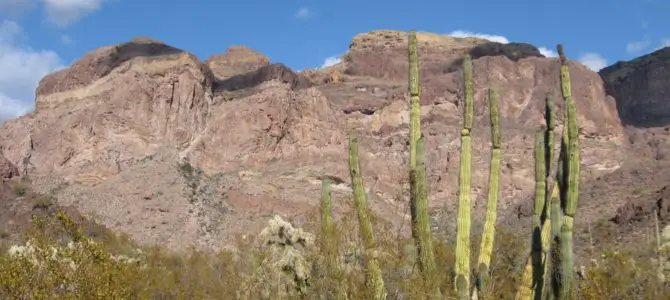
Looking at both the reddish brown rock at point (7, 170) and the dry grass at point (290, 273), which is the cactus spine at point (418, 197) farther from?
the reddish brown rock at point (7, 170)

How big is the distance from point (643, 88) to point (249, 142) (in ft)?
199

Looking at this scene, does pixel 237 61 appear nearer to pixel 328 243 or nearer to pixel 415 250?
pixel 328 243

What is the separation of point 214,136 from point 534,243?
190ft

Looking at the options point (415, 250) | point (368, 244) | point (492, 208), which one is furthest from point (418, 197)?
point (492, 208)

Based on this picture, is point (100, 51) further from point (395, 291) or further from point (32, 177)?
point (395, 291)

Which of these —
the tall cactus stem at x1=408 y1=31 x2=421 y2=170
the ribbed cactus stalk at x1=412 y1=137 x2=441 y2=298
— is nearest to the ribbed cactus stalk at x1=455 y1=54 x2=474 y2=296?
the ribbed cactus stalk at x1=412 y1=137 x2=441 y2=298

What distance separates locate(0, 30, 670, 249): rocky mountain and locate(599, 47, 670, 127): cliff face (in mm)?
16272

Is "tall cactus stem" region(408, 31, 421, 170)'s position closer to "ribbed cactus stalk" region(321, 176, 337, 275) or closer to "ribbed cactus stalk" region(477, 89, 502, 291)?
"ribbed cactus stalk" region(477, 89, 502, 291)

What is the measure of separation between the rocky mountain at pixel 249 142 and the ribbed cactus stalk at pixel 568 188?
38427 millimetres

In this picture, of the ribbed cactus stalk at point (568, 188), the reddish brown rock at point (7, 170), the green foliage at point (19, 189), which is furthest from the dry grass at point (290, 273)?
the reddish brown rock at point (7, 170)

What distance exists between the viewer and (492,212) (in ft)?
49.3

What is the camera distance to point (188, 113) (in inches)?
2847

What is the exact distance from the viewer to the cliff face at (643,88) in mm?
102438

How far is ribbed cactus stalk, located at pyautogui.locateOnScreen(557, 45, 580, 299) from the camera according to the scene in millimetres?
13430
